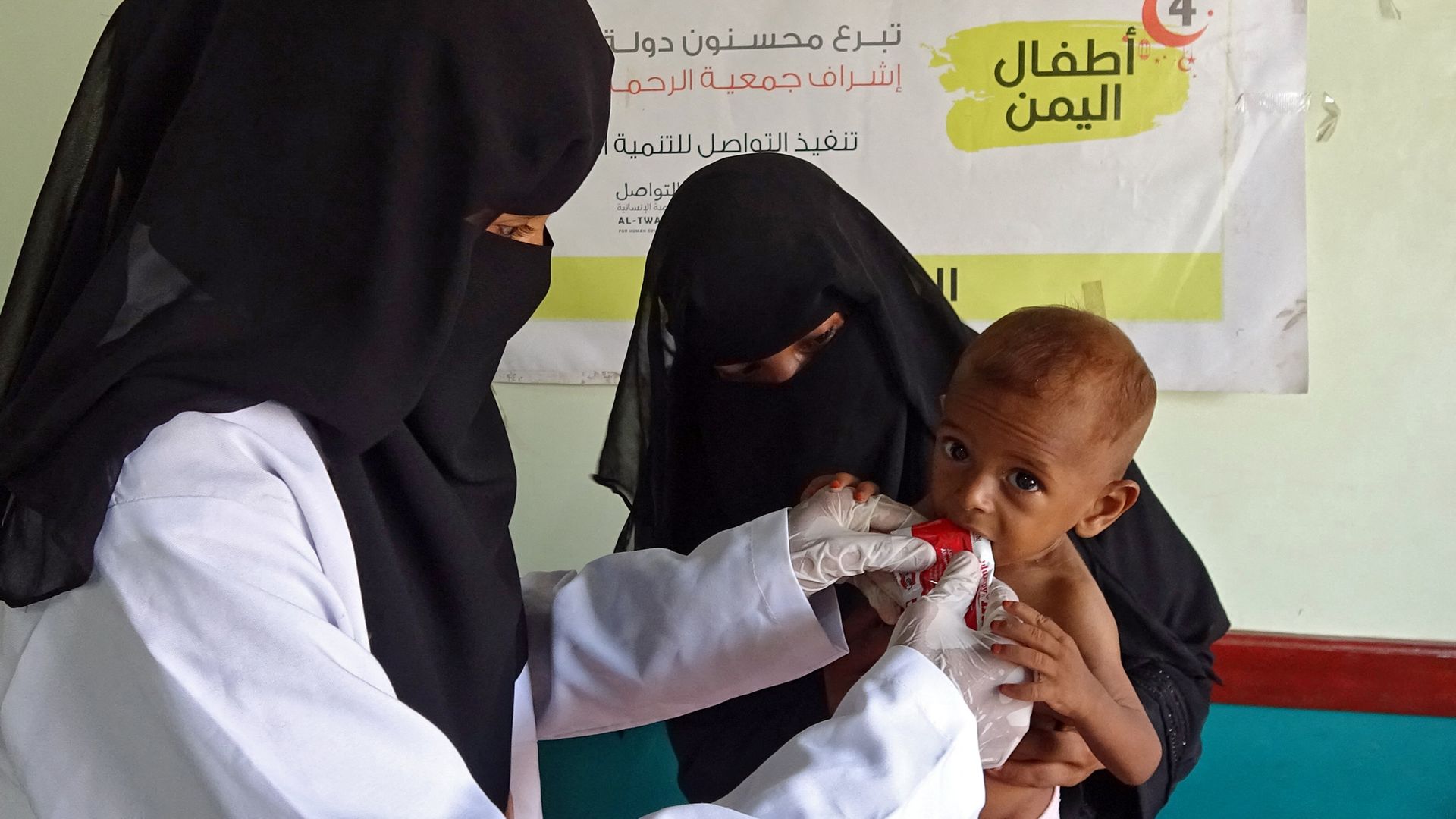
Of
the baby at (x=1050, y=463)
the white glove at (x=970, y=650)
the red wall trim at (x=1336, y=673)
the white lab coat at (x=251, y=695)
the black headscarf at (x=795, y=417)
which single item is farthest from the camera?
the red wall trim at (x=1336, y=673)

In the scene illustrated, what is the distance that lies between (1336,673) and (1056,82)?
1.07 m

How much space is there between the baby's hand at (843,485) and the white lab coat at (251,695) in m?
0.29

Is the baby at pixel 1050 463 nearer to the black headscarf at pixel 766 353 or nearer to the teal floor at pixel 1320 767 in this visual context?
the black headscarf at pixel 766 353

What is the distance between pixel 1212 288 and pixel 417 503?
1351mm

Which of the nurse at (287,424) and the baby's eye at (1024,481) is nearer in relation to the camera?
Result: the nurse at (287,424)

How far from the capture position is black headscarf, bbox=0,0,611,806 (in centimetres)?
77

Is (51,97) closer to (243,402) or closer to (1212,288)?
(243,402)

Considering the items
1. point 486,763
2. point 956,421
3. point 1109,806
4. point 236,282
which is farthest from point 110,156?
point 1109,806

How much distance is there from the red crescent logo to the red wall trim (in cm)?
97

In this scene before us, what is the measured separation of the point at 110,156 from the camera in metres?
0.88

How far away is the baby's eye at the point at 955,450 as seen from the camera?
4.02 ft

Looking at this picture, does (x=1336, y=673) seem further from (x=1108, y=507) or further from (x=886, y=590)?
(x=886, y=590)

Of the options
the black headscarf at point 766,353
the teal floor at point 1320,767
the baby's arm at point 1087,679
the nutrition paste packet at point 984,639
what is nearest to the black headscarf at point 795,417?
the black headscarf at point 766,353

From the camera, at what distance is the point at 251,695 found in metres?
0.71
